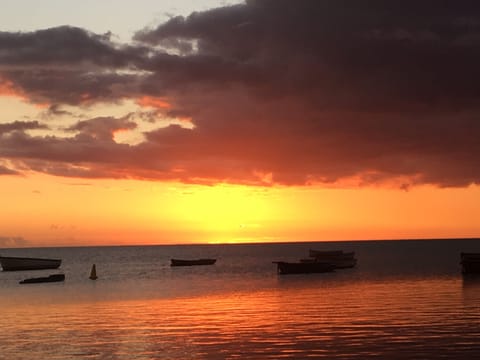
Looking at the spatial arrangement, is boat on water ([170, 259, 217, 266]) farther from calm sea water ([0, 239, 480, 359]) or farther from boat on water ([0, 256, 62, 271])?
calm sea water ([0, 239, 480, 359])

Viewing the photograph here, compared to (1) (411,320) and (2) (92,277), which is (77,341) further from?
(2) (92,277)

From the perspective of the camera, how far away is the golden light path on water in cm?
3650

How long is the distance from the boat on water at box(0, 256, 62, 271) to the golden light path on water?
87.8 metres

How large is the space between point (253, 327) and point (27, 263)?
123m

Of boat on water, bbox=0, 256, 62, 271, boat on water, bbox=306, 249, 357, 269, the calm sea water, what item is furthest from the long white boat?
boat on water, bbox=0, 256, 62, 271

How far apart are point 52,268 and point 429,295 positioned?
114 metres

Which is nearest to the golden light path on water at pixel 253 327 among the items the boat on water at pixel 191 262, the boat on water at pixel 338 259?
the boat on water at pixel 338 259

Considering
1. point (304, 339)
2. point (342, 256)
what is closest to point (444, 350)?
point (304, 339)

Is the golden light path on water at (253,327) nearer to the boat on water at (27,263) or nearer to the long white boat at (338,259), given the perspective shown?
the long white boat at (338,259)

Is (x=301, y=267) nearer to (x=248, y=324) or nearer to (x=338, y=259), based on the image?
(x=338, y=259)

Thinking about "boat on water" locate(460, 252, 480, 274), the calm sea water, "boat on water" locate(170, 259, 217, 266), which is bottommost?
the calm sea water

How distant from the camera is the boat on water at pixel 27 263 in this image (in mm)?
153250

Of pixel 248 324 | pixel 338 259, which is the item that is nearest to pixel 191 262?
pixel 338 259

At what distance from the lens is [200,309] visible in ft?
195
